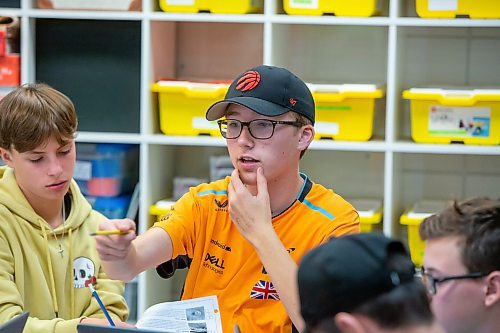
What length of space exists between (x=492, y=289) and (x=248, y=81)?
0.78 metres

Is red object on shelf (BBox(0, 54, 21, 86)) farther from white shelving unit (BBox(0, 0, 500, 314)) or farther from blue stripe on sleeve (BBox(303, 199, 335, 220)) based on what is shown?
blue stripe on sleeve (BBox(303, 199, 335, 220))

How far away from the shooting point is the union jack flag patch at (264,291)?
189 cm

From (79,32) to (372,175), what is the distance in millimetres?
1221

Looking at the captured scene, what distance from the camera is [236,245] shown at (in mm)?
1971

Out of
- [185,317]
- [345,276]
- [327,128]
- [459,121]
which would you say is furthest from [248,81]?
[459,121]

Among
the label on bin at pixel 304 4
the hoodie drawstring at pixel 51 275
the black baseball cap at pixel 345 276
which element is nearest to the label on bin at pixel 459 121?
the label on bin at pixel 304 4

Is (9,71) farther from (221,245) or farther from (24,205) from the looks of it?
(221,245)

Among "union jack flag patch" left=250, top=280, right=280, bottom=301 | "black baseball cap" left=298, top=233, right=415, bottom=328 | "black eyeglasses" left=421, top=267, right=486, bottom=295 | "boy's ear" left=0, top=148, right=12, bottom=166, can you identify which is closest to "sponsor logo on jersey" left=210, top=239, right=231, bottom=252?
"union jack flag patch" left=250, top=280, right=280, bottom=301

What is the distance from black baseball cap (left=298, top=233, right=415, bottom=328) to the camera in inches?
38.3

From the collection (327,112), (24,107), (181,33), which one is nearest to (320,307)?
(24,107)

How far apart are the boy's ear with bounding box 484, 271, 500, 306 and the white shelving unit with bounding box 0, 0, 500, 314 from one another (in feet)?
5.52

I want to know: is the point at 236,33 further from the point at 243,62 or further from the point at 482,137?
the point at 482,137

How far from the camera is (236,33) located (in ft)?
11.5

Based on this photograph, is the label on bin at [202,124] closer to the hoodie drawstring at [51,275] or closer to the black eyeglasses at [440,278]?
the hoodie drawstring at [51,275]
